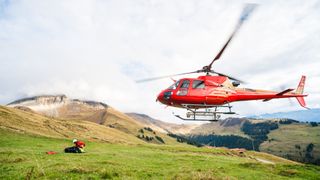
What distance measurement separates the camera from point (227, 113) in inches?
1125

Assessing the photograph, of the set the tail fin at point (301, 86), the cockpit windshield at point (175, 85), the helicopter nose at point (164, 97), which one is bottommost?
the helicopter nose at point (164, 97)

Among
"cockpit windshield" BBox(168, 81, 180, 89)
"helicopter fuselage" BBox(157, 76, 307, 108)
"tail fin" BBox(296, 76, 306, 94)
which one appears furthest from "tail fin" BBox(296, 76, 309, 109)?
"cockpit windshield" BBox(168, 81, 180, 89)

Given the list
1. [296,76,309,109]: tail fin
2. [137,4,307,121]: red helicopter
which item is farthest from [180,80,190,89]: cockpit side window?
[296,76,309,109]: tail fin

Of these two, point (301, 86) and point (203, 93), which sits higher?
point (301, 86)

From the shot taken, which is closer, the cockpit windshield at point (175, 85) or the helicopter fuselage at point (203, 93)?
the helicopter fuselage at point (203, 93)

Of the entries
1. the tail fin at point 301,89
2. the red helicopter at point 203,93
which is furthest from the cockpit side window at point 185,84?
the tail fin at point 301,89

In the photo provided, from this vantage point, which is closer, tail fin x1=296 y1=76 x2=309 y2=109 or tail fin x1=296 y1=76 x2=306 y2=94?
tail fin x1=296 y1=76 x2=309 y2=109

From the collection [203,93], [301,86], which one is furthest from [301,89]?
[203,93]

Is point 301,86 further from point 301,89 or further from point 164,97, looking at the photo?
point 164,97

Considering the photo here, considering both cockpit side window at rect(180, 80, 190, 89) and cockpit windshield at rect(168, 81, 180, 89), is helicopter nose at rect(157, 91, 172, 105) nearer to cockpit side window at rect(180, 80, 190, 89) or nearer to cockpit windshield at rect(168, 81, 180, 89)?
cockpit windshield at rect(168, 81, 180, 89)

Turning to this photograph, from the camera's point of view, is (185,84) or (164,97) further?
(164,97)

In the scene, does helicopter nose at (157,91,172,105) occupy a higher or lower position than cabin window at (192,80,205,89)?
lower

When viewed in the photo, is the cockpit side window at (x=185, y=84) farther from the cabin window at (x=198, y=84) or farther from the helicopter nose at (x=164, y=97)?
the helicopter nose at (x=164, y=97)

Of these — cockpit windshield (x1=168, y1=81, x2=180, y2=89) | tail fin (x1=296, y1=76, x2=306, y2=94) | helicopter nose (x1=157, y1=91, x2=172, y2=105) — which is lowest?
helicopter nose (x1=157, y1=91, x2=172, y2=105)
